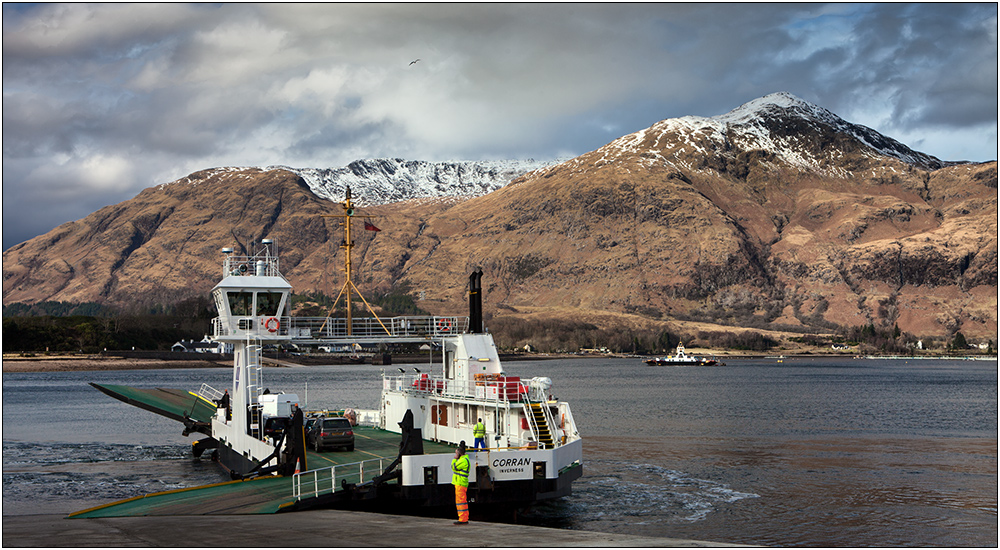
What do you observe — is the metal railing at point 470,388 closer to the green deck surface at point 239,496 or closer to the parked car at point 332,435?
the green deck surface at point 239,496

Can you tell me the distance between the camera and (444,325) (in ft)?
133

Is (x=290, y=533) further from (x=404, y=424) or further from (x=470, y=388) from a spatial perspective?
(x=470, y=388)

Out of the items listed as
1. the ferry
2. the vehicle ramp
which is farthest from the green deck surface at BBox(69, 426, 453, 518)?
the vehicle ramp

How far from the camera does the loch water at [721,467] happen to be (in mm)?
35562

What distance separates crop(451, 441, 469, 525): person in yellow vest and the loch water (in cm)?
855

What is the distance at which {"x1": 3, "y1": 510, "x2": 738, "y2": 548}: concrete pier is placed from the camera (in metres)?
21.3

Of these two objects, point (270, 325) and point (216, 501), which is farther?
point (270, 325)

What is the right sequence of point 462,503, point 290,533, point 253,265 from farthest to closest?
point 253,265 < point 462,503 < point 290,533

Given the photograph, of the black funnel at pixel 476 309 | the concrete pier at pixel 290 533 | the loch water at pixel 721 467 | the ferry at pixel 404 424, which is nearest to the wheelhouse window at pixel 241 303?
the ferry at pixel 404 424

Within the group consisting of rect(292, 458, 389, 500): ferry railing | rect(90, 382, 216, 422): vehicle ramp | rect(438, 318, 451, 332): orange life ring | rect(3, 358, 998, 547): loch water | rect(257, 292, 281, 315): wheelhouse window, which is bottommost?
rect(3, 358, 998, 547): loch water

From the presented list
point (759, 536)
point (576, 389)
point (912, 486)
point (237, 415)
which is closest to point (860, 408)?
point (576, 389)

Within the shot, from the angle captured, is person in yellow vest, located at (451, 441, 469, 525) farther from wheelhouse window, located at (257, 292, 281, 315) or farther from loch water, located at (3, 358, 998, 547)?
wheelhouse window, located at (257, 292, 281, 315)

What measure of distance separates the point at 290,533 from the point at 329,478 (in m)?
7.54

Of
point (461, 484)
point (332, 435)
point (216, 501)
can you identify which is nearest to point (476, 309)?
point (332, 435)
